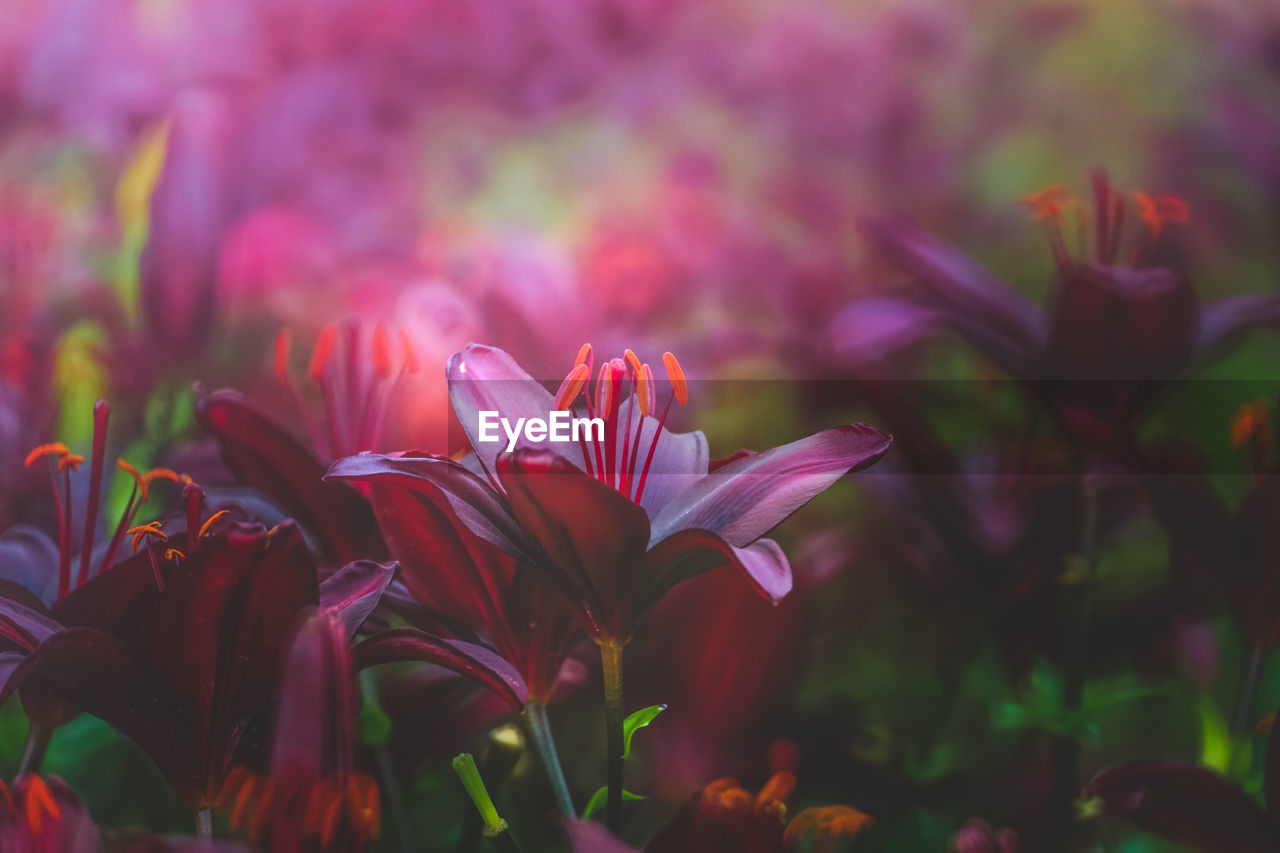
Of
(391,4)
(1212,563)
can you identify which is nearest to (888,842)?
(1212,563)

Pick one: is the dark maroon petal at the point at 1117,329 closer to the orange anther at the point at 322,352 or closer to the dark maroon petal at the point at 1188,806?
the dark maroon petal at the point at 1188,806

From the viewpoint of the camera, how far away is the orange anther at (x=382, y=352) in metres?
0.51

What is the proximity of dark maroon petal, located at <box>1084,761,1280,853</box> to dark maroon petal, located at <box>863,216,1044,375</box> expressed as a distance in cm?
21

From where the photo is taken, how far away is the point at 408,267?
526 millimetres

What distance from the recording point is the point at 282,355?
52 centimetres

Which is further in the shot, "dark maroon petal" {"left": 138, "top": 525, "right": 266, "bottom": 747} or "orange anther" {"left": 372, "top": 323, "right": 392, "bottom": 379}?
"orange anther" {"left": 372, "top": 323, "right": 392, "bottom": 379}

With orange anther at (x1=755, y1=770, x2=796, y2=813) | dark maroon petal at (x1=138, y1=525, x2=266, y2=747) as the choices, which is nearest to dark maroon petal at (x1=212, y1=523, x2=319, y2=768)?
dark maroon petal at (x1=138, y1=525, x2=266, y2=747)

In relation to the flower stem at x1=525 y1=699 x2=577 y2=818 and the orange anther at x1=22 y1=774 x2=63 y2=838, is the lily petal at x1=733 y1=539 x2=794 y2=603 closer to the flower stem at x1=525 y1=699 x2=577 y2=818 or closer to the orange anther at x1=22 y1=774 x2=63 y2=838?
the flower stem at x1=525 y1=699 x2=577 y2=818

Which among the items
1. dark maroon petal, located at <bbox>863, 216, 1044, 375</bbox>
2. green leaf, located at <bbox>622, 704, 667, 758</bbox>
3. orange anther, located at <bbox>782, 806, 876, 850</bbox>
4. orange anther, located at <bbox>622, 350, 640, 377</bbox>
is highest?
dark maroon petal, located at <bbox>863, 216, 1044, 375</bbox>

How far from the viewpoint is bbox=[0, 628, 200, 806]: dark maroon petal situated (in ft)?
1.28

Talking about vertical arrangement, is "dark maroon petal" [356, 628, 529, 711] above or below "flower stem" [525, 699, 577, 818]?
above

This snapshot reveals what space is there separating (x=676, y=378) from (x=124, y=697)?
0.28m

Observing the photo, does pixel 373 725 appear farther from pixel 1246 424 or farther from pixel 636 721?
pixel 1246 424

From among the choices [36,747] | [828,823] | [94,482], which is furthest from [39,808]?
[828,823]
